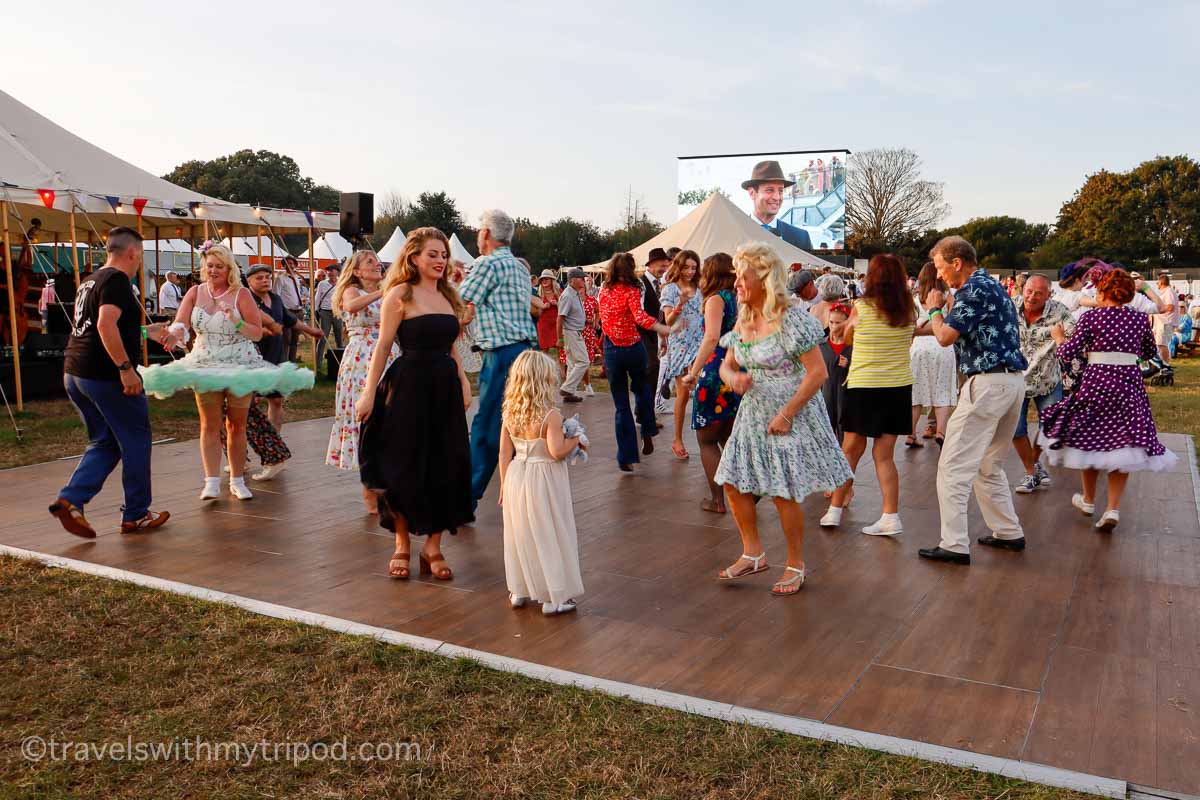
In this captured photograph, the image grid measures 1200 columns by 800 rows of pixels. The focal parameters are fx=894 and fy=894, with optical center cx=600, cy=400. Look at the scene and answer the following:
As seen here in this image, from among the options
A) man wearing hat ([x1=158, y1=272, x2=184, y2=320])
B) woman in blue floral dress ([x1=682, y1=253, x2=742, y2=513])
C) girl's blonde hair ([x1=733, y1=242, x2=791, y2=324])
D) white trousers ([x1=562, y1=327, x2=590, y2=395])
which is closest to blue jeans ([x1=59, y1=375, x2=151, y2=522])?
woman in blue floral dress ([x1=682, y1=253, x2=742, y2=513])

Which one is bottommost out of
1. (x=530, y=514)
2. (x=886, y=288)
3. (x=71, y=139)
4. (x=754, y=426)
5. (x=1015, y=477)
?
(x=1015, y=477)

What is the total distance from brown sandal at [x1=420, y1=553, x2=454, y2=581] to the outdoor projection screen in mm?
38297

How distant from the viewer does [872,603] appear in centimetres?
444

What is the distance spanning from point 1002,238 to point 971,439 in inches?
2392

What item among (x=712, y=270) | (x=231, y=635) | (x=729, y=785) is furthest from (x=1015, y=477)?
(x=231, y=635)

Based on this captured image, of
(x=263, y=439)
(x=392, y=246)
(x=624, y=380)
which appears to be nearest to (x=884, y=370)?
(x=624, y=380)

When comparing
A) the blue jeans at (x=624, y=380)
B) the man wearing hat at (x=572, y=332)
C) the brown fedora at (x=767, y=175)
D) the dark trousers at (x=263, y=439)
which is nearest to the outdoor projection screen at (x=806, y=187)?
the brown fedora at (x=767, y=175)

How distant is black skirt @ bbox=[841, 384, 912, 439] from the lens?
5.57m

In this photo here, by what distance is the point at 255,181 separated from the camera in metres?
65.7

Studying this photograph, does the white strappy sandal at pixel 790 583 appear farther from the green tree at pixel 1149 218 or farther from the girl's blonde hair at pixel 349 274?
the green tree at pixel 1149 218

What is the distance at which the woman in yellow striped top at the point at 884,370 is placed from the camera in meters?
5.56

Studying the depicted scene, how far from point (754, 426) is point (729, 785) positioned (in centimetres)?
206

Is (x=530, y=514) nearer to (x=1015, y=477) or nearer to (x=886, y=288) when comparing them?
(x=886, y=288)

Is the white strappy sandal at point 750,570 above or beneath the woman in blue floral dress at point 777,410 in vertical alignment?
beneath
